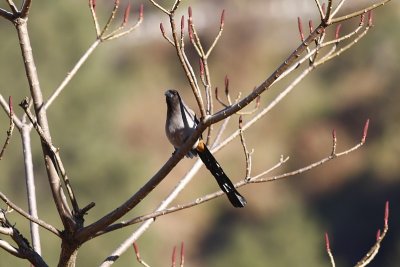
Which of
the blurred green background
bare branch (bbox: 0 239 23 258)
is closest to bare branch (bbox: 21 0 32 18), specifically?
bare branch (bbox: 0 239 23 258)

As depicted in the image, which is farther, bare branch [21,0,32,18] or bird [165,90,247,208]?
bird [165,90,247,208]

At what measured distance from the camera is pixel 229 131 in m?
20.4

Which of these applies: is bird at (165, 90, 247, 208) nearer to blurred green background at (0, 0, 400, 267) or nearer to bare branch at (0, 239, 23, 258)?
bare branch at (0, 239, 23, 258)

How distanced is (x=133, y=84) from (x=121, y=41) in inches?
84.2

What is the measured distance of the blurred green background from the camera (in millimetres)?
16359

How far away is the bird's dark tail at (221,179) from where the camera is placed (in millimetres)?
2777

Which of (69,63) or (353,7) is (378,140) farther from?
(69,63)

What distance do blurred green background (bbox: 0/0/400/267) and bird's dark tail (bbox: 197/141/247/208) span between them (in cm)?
1083

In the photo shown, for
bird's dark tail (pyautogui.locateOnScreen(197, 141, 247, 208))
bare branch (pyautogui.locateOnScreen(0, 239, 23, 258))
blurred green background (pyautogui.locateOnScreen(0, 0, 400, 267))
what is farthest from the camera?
blurred green background (pyautogui.locateOnScreen(0, 0, 400, 267))

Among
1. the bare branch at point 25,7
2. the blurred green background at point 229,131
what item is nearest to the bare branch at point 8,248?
the bare branch at point 25,7

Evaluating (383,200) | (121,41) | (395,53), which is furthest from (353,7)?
(121,41)

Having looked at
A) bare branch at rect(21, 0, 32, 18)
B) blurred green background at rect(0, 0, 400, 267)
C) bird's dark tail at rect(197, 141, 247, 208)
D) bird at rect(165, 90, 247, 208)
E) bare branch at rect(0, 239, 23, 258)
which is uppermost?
blurred green background at rect(0, 0, 400, 267)

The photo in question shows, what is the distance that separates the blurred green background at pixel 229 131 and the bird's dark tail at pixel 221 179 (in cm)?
1083

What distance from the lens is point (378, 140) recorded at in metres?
20.9
